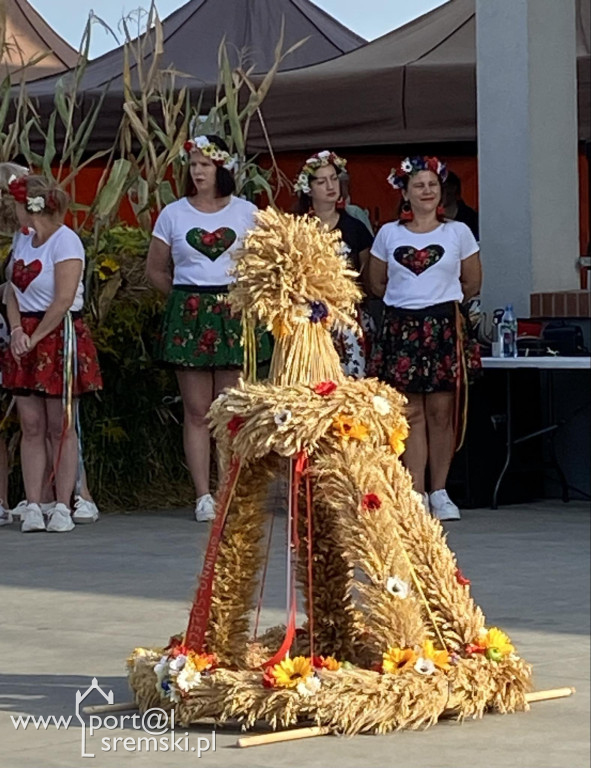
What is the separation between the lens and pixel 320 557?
202 inches

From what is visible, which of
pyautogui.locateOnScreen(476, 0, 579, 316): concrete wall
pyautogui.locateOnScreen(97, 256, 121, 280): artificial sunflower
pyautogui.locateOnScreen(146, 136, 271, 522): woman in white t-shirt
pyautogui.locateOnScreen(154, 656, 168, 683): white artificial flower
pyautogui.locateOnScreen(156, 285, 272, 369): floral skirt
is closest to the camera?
pyautogui.locateOnScreen(154, 656, 168, 683): white artificial flower

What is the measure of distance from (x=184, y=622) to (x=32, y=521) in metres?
2.96

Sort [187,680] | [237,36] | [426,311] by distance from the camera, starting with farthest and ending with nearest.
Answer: [237,36] < [426,311] < [187,680]

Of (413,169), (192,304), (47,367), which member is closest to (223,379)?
(192,304)

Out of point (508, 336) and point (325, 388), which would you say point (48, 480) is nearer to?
point (508, 336)

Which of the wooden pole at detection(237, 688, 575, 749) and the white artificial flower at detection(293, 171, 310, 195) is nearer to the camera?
the wooden pole at detection(237, 688, 575, 749)

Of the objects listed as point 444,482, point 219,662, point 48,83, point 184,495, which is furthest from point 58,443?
point 48,83

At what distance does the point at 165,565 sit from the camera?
7891 millimetres

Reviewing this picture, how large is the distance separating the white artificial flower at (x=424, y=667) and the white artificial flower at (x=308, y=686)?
271 millimetres

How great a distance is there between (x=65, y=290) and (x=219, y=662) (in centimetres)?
426

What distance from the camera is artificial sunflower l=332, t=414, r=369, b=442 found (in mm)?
4879

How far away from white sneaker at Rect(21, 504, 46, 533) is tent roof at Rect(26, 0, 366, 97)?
337 inches

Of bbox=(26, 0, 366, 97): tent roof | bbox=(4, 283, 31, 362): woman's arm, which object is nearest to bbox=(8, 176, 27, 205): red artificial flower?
bbox=(4, 283, 31, 362): woman's arm

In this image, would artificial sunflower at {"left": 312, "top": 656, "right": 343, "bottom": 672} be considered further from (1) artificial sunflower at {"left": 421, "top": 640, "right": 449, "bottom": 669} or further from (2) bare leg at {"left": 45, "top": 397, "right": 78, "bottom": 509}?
(2) bare leg at {"left": 45, "top": 397, "right": 78, "bottom": 509}
